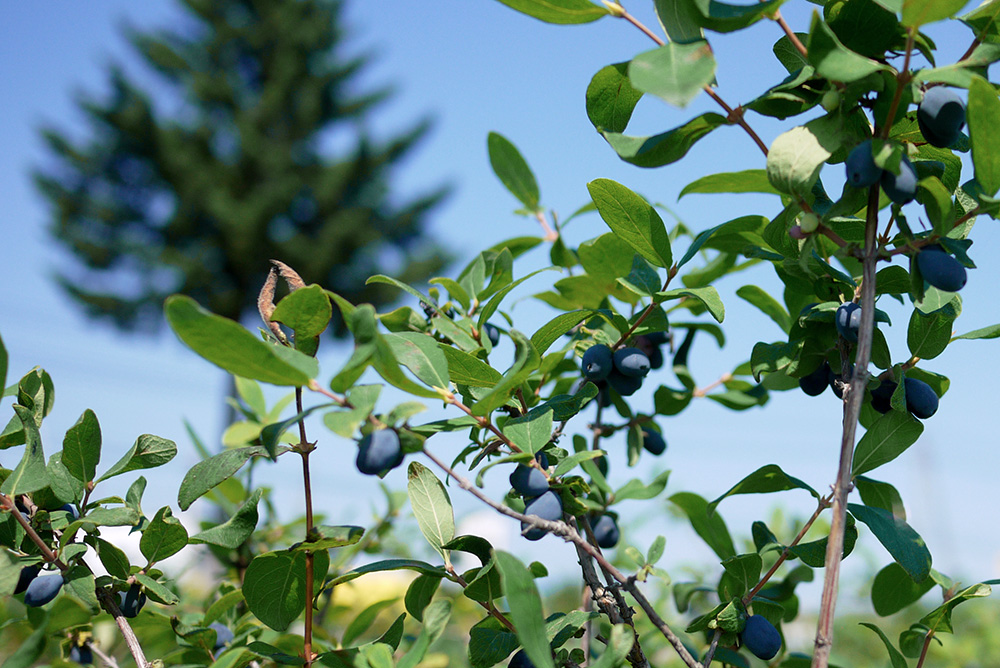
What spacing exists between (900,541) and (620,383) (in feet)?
0.98

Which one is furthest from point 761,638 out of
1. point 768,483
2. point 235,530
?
point 235,530

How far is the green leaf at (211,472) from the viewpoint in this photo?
0.54 metres

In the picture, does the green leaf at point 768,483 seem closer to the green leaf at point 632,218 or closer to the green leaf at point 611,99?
the green leaf at point 632,218

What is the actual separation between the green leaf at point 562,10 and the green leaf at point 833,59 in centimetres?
16

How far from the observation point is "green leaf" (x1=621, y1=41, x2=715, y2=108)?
17.5 inches

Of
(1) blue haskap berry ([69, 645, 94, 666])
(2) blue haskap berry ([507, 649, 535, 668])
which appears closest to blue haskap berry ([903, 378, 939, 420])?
(2) blue haskap berry ([507, 649, 535, 668])

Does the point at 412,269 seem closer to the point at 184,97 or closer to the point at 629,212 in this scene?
the point at 184,97

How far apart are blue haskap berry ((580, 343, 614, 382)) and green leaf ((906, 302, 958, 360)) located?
10.8 inches

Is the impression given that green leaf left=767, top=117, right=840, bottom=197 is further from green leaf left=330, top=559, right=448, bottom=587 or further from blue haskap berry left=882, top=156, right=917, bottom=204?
green leaf left=330, top=559, right=448, bottom=587

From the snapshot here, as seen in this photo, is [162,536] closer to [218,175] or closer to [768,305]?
[768,305]

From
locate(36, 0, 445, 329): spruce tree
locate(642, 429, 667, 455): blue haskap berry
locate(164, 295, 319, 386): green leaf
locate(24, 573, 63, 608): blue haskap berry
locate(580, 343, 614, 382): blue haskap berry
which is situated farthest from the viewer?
locate(36, 0, 445, 329): spruce tree

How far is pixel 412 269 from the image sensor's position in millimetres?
18109

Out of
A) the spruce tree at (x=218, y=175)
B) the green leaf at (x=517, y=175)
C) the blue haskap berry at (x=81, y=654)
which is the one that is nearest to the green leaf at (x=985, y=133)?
the green leaf at (x=517, y=175)

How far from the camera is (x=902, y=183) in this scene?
1.64 ft
